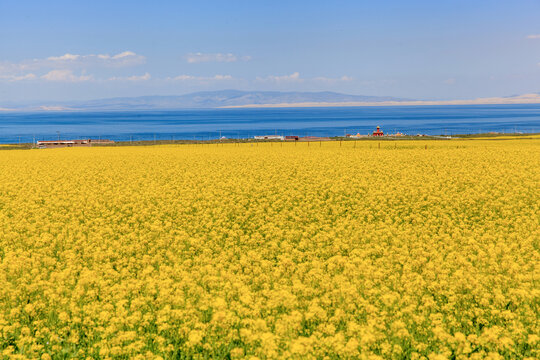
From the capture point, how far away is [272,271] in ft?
39.3

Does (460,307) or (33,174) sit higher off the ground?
(33,174)

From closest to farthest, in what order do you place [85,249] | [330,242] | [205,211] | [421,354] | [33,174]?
[421,354] < [85,249] < [330,242] < [205,211] < [33,174]

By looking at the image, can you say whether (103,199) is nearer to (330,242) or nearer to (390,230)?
(330,242)

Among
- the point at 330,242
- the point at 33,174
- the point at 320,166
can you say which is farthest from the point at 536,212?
the point at 33,174

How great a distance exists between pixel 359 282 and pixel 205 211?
8954mm

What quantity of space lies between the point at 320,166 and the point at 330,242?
18126mm

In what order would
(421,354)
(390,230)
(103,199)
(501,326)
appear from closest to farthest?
(421,354) < (501,326) < (390,230) < (103,199)

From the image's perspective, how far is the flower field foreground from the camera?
27.2 ft

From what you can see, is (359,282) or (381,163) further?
(381,163)

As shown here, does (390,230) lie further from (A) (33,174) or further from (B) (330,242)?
(A) (33,174)

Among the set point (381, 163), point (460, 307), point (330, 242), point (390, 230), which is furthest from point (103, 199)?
point (381, 163)

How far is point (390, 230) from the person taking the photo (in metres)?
15.7

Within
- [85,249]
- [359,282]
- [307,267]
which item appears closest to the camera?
[359,282]

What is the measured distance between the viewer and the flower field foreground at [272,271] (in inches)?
326
